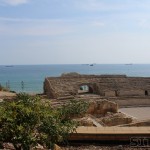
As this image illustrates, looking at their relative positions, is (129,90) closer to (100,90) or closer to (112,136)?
(100,90)

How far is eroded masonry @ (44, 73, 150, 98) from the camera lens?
33.5 meters

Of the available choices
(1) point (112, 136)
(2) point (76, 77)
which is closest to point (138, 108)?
(2) point (76, 77)

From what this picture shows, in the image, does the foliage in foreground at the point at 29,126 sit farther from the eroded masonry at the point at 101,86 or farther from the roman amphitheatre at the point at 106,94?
the eroded masonry at the point at 101,86

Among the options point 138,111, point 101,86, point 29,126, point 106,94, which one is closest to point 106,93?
point 106,94

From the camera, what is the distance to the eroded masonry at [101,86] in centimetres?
3353

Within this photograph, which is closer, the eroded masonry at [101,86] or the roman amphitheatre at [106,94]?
the roman amphitheatre at [106,94]

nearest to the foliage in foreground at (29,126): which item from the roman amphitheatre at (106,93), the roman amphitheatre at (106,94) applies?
the roman amphitheatre at (106,94)

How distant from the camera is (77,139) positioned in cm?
907

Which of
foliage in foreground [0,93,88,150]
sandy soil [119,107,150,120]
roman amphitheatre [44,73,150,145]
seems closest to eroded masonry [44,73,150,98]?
roman amphitheatre [44,73,150,145]

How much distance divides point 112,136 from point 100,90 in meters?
25.1

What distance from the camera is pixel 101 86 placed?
34.7m

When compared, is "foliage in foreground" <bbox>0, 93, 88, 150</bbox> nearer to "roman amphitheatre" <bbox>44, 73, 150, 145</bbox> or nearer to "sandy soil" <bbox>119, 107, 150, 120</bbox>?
"roman amphitheatre" <bbox>44, 73, 150, 145</bbox>

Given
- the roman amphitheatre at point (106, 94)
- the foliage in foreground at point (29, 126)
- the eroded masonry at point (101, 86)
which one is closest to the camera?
the foliage in foreground at point (29, 126)

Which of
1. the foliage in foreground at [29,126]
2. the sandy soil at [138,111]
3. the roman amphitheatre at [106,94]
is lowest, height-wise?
the sandy soil at [138,111]
